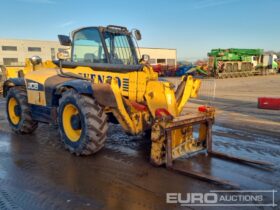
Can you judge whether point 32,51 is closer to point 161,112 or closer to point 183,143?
point 183,143

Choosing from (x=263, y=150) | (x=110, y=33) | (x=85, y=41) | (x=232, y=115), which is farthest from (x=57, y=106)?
(x=232, y=115)

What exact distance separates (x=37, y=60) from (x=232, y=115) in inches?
262

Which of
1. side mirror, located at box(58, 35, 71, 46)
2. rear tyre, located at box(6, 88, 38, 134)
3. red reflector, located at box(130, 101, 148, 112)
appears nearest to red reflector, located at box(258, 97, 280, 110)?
red reflector, located at box(130, 101, 148, 112)

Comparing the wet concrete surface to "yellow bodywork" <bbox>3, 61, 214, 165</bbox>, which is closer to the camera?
the wet concrete surface

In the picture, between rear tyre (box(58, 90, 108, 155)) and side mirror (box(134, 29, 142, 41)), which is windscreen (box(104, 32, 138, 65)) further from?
rear tyre (box(58, 90, 108, 155))

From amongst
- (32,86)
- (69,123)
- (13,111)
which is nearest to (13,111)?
(13,111)

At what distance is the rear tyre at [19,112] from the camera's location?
24.2ft

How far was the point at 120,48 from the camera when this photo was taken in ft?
21.2

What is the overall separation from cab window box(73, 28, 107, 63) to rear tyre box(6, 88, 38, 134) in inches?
75.0

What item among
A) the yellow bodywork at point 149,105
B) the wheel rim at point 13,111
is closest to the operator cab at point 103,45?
the yellow bodywork at point 149,105

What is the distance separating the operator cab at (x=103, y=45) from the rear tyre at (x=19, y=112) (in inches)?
72.2

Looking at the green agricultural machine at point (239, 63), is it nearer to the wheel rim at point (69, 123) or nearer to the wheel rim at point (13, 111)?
the wheel rim at point (13, 111)

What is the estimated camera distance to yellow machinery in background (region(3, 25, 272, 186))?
529 cm

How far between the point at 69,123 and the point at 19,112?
7.89 feet
